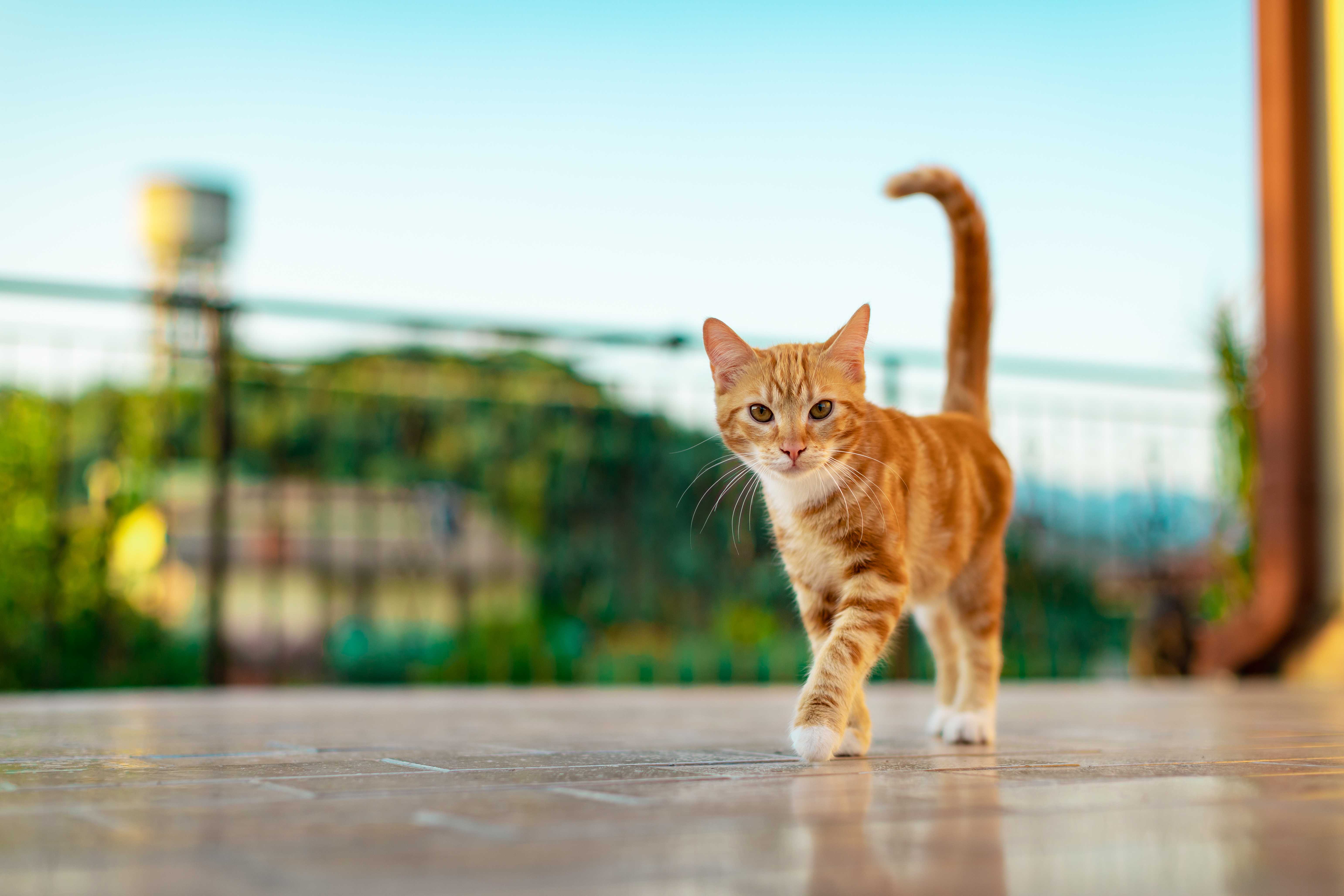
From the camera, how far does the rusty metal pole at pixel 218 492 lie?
3689 millimetres

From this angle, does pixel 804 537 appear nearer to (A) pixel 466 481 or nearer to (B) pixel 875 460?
(B) pixel 875 460

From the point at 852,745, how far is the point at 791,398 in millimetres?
556

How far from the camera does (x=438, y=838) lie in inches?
36.9

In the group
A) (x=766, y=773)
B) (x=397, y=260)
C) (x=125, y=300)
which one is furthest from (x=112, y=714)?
(x=397, y=260)

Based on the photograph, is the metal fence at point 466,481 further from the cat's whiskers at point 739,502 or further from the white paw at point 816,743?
the white paw at point 816,743

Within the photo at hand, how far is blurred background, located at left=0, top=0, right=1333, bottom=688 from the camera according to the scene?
428 centimetres

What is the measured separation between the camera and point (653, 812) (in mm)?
1077

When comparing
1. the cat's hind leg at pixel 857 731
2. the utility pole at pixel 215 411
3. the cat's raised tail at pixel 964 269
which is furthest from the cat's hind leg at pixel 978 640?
the utility pole at pixel 215 411

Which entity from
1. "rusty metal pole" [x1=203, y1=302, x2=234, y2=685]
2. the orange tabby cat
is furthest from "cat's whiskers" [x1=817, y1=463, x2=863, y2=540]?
"rusty metal pole" [x1=203, y1=302, x2=234, y2=685]

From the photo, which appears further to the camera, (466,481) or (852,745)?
(466,481)

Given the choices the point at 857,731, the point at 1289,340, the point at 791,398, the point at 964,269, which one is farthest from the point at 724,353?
the point at 1289,340

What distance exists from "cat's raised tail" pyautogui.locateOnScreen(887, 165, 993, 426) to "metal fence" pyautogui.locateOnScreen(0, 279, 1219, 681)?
2.28 ft

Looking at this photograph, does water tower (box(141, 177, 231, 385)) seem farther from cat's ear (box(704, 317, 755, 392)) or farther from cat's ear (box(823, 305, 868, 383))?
cat's ear (box(823, 305, 868, 383))

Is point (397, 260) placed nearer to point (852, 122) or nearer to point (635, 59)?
point (635, 59)
